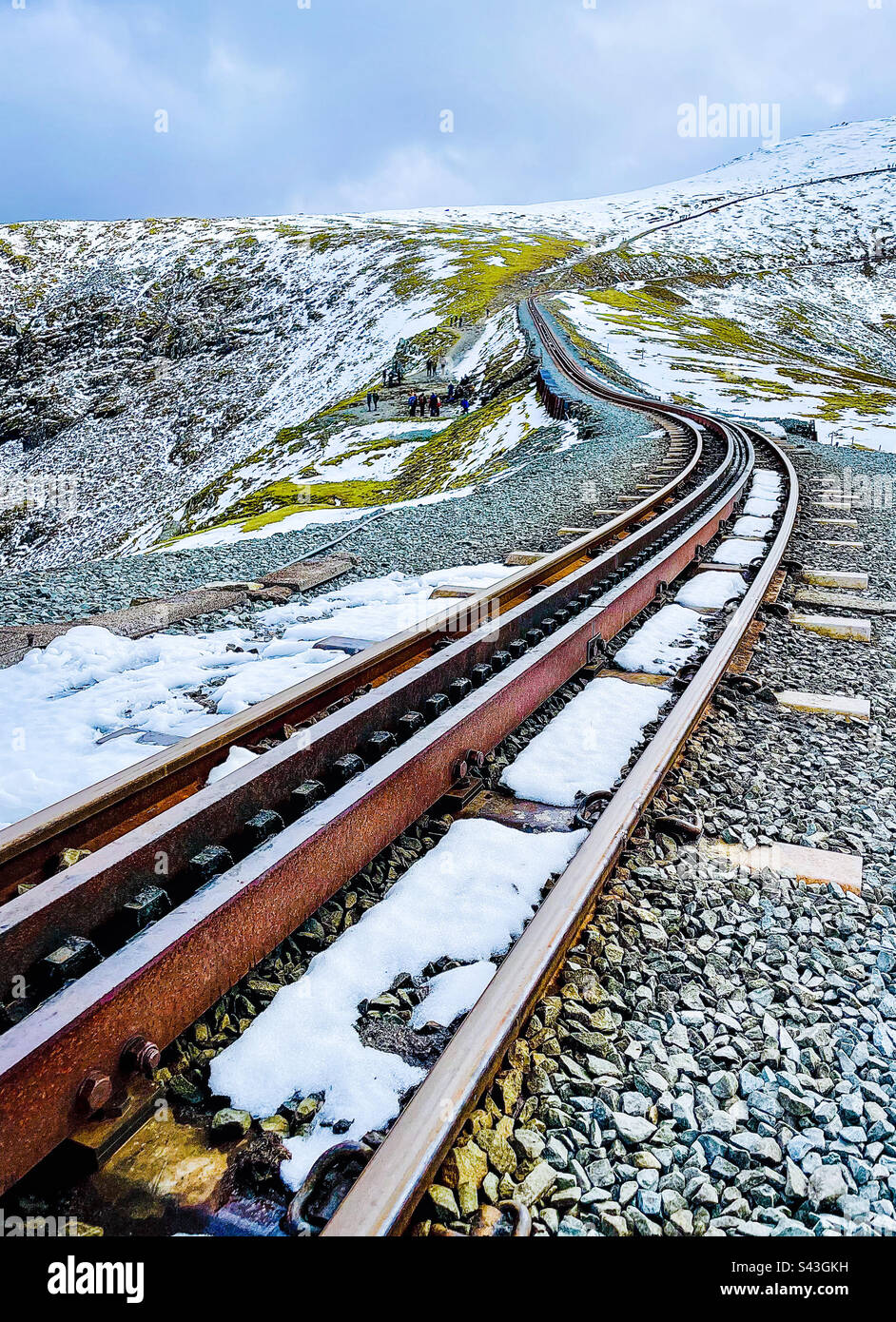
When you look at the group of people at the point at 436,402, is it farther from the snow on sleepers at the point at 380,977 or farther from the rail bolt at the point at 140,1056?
the rail bolt at the point at 140,1056

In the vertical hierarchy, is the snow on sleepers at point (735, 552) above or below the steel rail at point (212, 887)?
above

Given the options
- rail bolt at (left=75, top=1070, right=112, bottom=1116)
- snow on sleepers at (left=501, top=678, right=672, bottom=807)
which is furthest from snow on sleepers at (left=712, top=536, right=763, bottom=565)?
rail bolt at (left=75, top=1070, right=112, bottom=1116)

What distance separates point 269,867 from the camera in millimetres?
2422

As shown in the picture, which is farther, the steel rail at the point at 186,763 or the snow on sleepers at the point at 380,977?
the steel rail at the point at 186,763

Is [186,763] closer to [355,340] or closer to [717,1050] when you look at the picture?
[717,1050]

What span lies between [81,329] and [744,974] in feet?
231

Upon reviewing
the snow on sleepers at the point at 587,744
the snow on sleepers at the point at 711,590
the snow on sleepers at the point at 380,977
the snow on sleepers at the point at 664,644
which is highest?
the snow on sleepers at the point at 711,590

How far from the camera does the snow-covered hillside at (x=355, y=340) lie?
2311 cm

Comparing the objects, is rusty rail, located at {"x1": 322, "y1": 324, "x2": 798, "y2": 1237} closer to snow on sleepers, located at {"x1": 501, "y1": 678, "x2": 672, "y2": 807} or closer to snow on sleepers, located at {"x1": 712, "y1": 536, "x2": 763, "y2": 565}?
snow on sleepers, located at {"x1": 501, "y1": 678, "x2": 672, "y2": 807}

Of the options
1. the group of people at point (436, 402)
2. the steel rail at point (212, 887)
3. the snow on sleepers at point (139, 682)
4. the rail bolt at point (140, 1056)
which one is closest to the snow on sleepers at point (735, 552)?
the snow on sleepers at point (139, 682)

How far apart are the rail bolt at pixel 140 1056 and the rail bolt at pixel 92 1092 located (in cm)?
8

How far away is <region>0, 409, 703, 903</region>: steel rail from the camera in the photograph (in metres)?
2.67

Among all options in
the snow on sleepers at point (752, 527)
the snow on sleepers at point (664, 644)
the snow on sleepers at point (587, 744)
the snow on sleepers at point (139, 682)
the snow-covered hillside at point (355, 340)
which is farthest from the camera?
the snow-covered hillside at point (355, 340)
